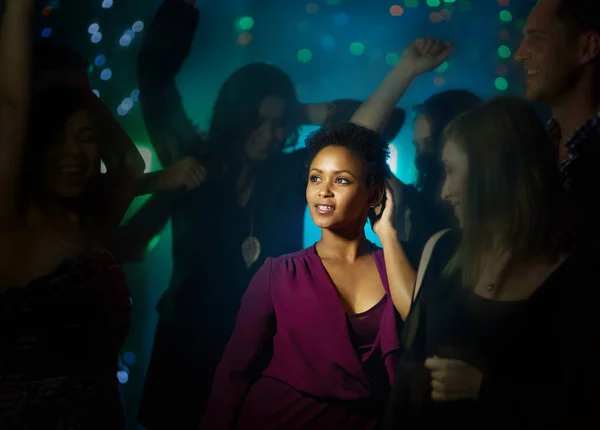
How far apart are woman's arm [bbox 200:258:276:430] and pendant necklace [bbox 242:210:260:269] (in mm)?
106

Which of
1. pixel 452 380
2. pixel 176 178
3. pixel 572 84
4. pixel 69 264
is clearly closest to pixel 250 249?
pixel 176 178

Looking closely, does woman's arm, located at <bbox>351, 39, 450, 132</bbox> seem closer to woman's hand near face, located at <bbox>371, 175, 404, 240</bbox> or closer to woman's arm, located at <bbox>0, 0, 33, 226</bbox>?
woman's hand near face, located at <bbox>371, 175, 404, 240</bbox>

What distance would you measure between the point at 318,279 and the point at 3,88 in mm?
1229

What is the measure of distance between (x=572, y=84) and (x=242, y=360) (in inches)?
55.8

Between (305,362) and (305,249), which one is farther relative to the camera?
(305,249)

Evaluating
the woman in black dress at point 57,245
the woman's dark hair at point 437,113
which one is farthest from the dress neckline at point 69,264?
the woman's dark hair at point 437,113

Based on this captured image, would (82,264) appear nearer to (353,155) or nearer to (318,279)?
(318,279)

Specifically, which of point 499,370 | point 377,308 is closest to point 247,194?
point 377,308

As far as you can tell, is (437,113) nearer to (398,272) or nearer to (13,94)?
(398,272)

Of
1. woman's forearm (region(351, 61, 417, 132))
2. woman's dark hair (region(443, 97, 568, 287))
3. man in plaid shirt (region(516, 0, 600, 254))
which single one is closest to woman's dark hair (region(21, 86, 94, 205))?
woman's forearm (region(351, 61, 417, 132))

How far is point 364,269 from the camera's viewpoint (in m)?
1.72

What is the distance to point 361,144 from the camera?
1738 millimetres

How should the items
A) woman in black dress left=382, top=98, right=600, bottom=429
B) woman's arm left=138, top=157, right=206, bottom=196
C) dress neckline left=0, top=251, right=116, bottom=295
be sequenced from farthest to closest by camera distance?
woman's arm left=138, top=157, right=206, bottom=196 < dress neckline left=0, top=251, right=116, bottom=295 < woman in black dress left=382, top=98, right=600, bottom=429

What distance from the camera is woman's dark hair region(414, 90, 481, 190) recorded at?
1.80 metres
